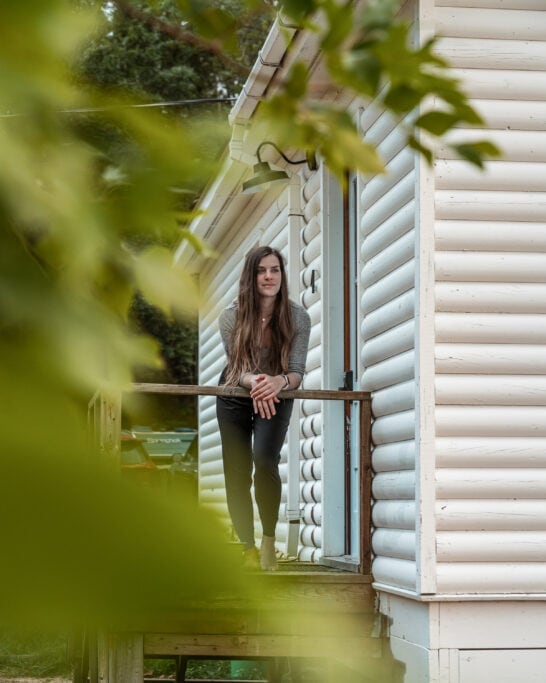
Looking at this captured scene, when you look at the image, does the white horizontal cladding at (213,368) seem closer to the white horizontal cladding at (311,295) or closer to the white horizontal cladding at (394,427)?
the white horizontal cladding at (311,295)

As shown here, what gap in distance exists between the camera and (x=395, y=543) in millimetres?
5934

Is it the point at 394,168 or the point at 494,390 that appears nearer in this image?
the point at 494,390

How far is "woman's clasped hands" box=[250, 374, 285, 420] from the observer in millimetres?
6344

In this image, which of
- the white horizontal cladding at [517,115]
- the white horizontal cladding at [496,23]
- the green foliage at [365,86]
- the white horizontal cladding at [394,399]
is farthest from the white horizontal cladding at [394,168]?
the green foliage at [365,86]

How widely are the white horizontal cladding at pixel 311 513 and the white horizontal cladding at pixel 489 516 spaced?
2030mm

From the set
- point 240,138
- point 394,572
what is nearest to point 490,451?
point 394,572

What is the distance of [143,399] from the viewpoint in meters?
0.54

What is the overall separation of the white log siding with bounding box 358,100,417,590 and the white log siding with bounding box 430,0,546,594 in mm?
194

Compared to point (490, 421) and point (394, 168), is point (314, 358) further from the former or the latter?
point (490, 421)

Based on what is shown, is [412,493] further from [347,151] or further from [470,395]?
[347,151]

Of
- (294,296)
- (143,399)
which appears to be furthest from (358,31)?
(294,296)

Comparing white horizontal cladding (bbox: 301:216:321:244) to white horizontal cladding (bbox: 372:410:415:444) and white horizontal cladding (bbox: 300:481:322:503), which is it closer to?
white horizontal cladding (bbox: 300:481:322:503)

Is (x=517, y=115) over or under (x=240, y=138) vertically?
over

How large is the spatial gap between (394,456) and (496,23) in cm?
205
